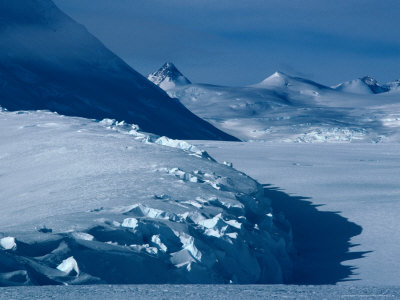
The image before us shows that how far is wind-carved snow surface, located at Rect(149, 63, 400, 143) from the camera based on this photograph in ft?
257

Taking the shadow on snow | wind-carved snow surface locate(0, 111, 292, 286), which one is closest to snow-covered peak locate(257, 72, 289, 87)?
wind-carved snow surface locate(0, 111, 292, 286)

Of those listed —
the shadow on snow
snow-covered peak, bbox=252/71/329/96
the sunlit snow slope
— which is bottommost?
the shadow on snow

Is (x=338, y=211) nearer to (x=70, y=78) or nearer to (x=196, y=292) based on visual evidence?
(x=196, y=292)

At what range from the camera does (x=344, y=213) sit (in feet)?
29.5

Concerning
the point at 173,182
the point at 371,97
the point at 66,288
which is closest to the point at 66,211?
the point at 173,182

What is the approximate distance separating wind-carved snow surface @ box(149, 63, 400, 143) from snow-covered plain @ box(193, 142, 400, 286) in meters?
58.0

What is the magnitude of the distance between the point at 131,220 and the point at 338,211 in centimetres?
482

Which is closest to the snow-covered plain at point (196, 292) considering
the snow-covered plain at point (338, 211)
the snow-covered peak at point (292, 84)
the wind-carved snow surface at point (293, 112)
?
the snow-covered plain at point (338, 211)

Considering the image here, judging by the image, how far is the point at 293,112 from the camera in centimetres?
10231

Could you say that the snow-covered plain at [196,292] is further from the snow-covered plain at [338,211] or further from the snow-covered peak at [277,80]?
the snow-covered peak at [277,80]

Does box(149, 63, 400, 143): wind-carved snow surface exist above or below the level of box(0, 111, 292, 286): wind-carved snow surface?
above

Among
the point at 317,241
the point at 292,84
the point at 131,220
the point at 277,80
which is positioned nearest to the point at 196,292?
the point at 131,220

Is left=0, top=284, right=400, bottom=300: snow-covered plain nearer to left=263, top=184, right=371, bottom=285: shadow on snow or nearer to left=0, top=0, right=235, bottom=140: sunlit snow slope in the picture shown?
left=263, top=184, right=371, bottom=285: shadow on snow

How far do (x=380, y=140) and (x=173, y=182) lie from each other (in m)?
69.3
